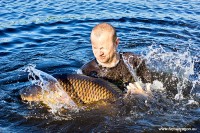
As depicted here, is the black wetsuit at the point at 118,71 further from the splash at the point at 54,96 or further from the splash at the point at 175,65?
the splash at the point at 54,96

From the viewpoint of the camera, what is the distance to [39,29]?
1056 centimetres

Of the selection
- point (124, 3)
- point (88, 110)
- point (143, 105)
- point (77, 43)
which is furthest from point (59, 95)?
point (124, 3)


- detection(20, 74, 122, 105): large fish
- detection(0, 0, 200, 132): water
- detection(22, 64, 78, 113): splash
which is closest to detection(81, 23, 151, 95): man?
detection(0, 0, 200, 132): water

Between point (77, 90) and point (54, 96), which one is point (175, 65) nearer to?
point (77, 90)

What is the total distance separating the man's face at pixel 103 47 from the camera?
5.96 meters

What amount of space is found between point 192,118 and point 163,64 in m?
2.86

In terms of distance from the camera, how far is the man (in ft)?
19.7

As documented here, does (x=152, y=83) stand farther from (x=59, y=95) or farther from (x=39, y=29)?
(x=39, y=29)

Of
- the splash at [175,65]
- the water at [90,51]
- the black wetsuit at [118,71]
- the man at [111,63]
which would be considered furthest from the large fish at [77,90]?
the splash at [175,65]

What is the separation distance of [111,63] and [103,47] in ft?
1.73

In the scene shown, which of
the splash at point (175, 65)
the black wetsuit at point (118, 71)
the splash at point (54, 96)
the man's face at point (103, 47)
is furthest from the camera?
A: the splash at point (175, 65)

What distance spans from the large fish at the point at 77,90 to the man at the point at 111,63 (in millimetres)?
771

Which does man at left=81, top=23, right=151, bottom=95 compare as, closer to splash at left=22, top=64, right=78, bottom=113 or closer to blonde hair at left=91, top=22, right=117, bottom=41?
blonde hair at left=91, top=22, right=117, bottom=41

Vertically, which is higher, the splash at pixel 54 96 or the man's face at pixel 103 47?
the man's face at pixel 103 47
